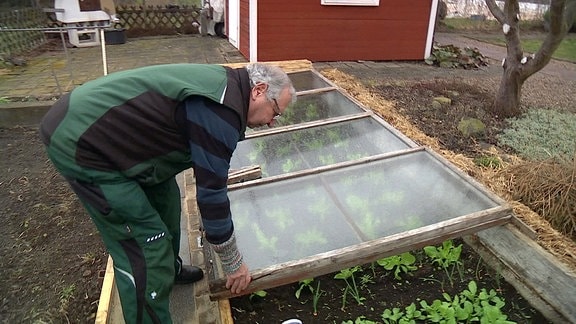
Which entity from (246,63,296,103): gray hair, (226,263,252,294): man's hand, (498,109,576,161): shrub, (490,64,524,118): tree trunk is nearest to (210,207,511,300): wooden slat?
(226,263,252,294): man's hand

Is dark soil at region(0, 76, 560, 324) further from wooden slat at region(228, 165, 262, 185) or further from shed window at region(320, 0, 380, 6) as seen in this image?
shed window at region(320, 0, 380, 6)

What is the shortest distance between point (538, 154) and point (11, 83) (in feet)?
22.2

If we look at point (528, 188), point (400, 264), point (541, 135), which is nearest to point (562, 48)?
point (541, 135)

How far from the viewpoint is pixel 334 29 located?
720cm

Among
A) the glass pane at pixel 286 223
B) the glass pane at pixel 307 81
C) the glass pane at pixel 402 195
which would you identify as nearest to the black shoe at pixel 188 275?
the glass pane at pixel 286 223

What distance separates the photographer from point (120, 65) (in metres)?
6.72

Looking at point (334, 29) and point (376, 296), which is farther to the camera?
point (334, 29)

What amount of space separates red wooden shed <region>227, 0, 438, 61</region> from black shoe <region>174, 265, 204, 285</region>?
17.1ft

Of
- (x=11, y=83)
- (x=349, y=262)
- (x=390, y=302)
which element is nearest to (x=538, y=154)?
(x=390, y=302)

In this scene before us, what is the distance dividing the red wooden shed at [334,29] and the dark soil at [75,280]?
445cm

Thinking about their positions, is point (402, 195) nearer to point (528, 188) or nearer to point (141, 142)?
point (528, 188)

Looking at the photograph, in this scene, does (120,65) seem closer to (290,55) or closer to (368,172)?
(290,55)

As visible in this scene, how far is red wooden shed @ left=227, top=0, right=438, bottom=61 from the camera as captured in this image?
22.2 ft

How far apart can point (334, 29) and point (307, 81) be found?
3.09 metres
